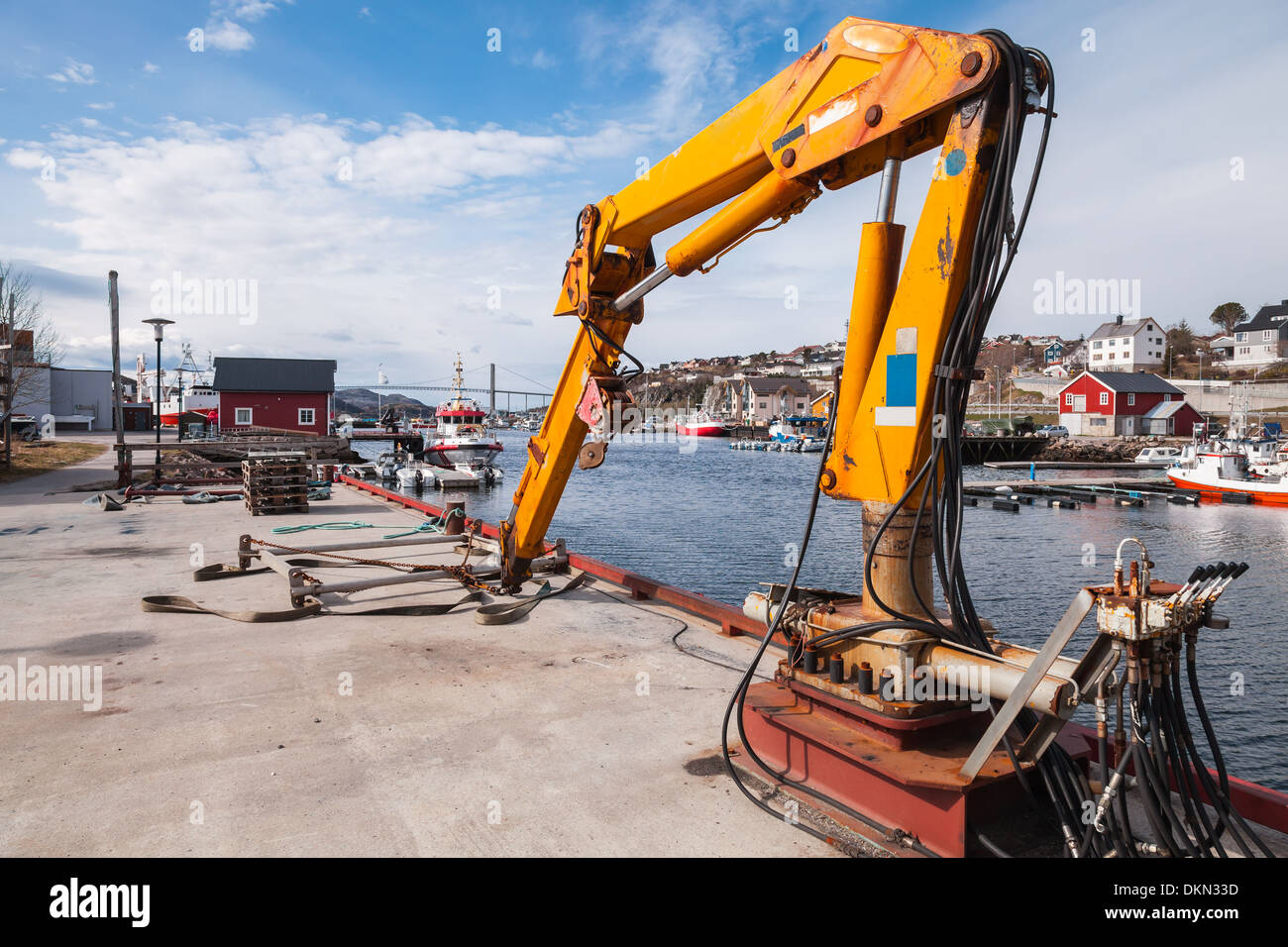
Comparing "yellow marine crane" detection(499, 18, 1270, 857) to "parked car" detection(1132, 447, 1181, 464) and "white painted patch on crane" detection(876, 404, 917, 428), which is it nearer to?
"white painted patch on crane" detection(876, 404, 917, 428)

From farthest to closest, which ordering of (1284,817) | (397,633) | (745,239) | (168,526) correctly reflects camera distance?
(168,526) < (397,633) < (745,239) < (1284,817)

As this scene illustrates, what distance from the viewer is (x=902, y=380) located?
3604 millimetres

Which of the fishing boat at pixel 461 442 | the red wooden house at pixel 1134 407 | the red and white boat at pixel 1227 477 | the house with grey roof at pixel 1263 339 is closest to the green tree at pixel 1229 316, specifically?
the house with grey roof at pixel 1263 339

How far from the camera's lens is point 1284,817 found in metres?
3.58

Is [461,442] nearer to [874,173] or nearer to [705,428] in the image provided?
[874,173]

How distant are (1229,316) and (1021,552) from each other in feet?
370

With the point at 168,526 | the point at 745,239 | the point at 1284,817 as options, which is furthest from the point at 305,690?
the point at 168,526

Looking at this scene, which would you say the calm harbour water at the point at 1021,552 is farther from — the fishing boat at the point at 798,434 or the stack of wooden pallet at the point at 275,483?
the fishing boat at the point at 798,434

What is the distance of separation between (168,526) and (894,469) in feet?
45.6

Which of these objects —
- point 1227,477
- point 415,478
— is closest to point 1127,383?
point 1227,477

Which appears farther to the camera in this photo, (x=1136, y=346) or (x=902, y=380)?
(x=1136, y=346)

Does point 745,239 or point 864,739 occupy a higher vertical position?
point 745,239
